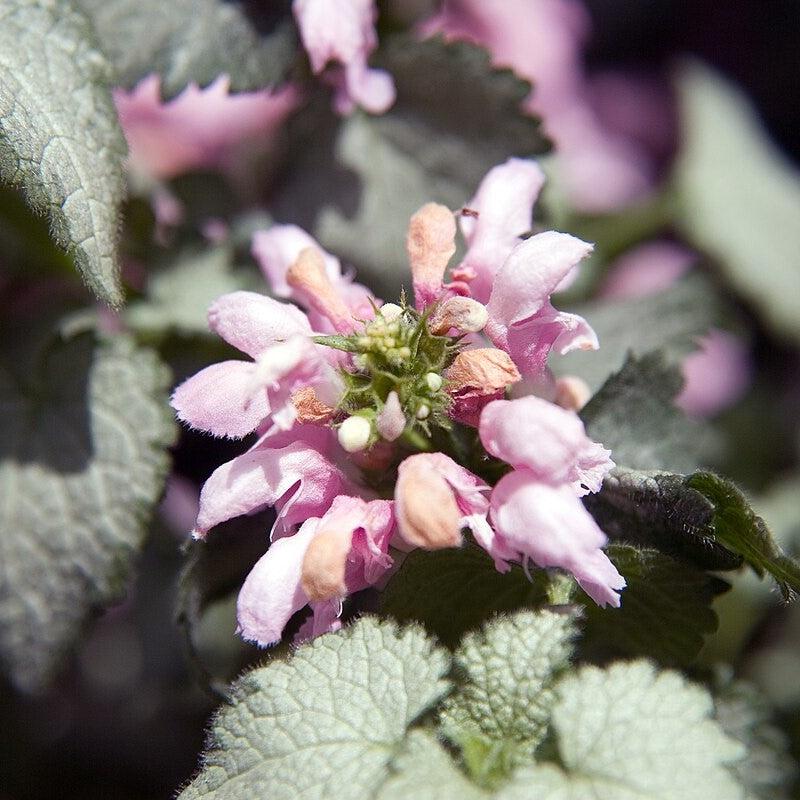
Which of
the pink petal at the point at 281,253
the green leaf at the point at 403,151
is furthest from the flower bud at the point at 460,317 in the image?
the green leaf at the point at 403,151

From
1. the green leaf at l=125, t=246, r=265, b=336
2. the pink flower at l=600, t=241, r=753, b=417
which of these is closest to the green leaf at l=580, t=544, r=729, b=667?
the green leaf at l=125, t=246, r=265, b=336

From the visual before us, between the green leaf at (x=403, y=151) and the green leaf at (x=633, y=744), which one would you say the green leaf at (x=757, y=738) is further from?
the green leaf at (x=403, y=151)

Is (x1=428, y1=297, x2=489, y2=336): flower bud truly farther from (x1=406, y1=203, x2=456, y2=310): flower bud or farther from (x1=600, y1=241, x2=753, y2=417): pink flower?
(x1=600, y1=241, x2=753, y2=417): pink flower

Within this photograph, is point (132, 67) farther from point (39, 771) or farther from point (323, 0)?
point (39, 771)

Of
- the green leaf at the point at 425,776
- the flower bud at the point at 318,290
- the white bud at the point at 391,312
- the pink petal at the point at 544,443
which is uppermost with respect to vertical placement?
the pink petal at the point at 544,443

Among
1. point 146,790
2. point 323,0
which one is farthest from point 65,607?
point 323,0
